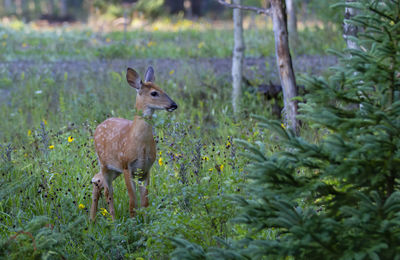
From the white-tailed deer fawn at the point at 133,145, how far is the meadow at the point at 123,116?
152mm

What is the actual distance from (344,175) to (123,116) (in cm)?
559

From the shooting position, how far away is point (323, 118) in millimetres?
3033

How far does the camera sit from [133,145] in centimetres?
476

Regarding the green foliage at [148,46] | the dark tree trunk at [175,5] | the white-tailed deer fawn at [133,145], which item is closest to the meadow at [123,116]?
the green foliage at [148,46]

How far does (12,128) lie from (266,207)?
20.1ft

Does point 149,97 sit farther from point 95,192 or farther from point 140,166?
point 95,192

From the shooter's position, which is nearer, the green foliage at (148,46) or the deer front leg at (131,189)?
the deer front leg at (131,189)

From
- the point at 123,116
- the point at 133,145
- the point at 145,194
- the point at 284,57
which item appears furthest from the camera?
the point at 123,116

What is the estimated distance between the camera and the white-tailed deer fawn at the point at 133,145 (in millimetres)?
4754

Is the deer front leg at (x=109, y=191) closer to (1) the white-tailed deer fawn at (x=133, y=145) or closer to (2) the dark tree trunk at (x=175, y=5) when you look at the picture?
(1) the white-tailed deer fawn at (x=133, y=145)

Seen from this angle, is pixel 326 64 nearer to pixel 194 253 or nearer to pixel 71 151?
pixel 71 151

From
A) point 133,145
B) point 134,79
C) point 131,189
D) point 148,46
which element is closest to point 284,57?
point 134,79

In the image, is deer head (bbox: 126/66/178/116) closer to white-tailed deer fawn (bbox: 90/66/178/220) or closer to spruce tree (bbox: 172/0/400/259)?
white-tailed deer fawn (bbox: 90/66/178/220)

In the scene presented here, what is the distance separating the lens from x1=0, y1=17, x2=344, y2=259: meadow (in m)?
4.02
